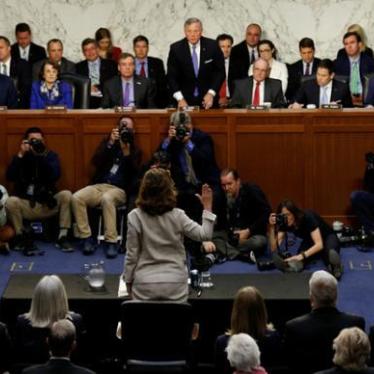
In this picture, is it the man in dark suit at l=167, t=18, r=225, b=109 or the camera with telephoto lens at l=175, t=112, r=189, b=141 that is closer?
the camera with telephoto lens at l=175, t=112, r=189, b=141

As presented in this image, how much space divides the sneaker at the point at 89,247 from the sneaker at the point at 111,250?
0.46 ft

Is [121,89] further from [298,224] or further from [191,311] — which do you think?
[191,311]

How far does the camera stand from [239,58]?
13.8 m

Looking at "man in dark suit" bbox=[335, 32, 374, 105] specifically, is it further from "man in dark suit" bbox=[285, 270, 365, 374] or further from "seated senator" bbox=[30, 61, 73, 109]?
"man in dark suit" bbox=[285, 270, 365, 374]

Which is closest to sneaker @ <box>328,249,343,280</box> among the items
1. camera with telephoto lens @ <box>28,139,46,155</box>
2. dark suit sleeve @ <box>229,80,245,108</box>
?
dark suit sleeve @ <box>229,80,245,108</box>

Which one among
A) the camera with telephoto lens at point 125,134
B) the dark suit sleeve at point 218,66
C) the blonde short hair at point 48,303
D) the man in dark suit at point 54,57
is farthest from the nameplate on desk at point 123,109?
the blonde short hair at point 48,303

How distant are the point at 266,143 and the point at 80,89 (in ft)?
6.96

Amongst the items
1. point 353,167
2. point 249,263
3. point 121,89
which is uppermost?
point 121,89

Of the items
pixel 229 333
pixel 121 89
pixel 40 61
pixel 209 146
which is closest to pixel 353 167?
pixel 209 146

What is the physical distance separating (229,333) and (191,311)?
10.5 inches

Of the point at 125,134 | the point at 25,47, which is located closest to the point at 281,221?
the point at 125,134

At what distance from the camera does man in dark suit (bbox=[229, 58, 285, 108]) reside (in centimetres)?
1229

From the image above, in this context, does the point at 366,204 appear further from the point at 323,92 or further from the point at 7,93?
the point at 7,93

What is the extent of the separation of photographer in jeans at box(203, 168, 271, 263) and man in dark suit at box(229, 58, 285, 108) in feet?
5.03
